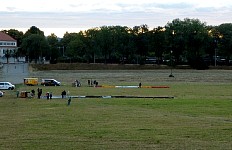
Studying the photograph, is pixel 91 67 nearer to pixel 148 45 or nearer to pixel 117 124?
pixel 148 45

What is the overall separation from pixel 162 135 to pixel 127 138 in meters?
1.63

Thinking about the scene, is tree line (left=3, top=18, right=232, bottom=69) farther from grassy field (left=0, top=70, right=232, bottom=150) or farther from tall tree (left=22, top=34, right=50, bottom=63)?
grassy field (left=0, top=70, right=232, bottom=150)

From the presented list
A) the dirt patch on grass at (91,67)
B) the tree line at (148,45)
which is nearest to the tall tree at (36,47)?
the tree line at (148,45)

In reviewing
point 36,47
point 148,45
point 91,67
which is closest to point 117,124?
point 91,67

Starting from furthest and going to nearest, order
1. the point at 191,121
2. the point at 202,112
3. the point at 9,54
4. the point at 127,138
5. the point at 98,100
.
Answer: the point at 9,54, the point at 98,100, the point at 202,112, the point at 191,121, the point at 127,138

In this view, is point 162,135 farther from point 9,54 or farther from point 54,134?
point 9,54

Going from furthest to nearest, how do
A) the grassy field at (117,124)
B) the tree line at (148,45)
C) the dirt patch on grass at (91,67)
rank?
1. the tree line at (148,45)
2. the dirt patch on grass at (91,67)
3. the grassy field at (117,124)

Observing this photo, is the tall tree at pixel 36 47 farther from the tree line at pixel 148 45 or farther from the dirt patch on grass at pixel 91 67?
the dirt patch on grass at pixel 91 67

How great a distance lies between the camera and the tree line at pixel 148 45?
121 m

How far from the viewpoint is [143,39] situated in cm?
12394

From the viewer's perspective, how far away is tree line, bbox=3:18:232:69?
121 m

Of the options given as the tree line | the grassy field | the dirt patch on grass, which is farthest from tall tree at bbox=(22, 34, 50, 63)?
the grassy field

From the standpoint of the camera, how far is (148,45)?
123188 millimetres

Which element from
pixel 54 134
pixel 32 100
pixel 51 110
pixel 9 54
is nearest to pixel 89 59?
pixel 9 54
